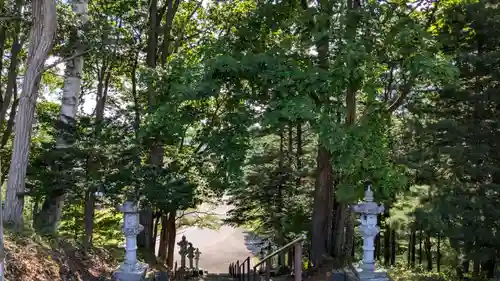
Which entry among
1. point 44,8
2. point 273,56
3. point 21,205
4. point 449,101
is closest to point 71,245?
point 21,205

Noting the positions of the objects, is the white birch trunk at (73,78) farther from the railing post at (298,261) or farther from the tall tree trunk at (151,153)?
the railing post at (298,261)

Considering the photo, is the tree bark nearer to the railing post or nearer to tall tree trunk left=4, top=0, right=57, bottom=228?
the railing post

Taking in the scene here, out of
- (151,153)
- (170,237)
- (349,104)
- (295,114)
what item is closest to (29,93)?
(295,114)

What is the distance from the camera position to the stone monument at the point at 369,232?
5.86 meters

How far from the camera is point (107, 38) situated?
7.38 m

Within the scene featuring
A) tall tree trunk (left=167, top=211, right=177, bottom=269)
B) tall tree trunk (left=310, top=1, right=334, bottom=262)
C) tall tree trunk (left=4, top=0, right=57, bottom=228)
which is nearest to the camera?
tall tree trunk (left=4, top=0, right=57, bottom=228)

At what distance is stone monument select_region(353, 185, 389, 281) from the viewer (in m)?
5.86

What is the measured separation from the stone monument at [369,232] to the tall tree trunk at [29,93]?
15.3 ft

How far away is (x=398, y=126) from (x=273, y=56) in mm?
7607

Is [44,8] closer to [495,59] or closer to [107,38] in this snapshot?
[107,38]

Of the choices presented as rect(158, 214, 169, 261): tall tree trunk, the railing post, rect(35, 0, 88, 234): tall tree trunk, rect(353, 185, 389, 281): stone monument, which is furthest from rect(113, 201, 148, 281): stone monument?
rect(158, 214, 169, 261): tall tree trunk

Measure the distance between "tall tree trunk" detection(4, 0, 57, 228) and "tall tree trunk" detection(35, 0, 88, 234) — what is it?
2.00 ft

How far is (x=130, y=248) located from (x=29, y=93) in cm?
257

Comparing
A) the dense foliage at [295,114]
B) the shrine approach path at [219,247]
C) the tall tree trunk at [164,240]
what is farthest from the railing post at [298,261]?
the shrine approach path at [219,247]
